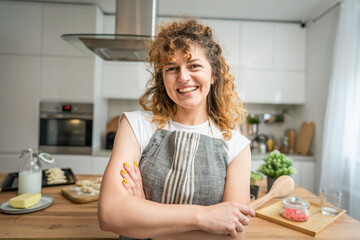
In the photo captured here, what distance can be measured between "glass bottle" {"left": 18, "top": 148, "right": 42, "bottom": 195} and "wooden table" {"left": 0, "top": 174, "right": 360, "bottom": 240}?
24 centimetres

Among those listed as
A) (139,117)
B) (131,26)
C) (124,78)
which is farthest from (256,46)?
(139,117)

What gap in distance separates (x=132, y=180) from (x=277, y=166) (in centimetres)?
98

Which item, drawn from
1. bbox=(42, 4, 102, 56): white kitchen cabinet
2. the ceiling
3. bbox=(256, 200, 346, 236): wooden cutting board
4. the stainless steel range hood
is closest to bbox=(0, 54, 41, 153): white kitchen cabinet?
bbox=(42, 4, 102, 56): white kitchen cabinet

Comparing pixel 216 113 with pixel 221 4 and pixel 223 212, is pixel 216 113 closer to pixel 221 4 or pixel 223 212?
pixel 223 212

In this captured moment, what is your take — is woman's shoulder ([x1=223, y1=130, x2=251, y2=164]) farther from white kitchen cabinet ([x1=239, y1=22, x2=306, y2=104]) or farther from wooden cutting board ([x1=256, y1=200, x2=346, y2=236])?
white kitchen cabinet ([x1=239, y1=22, x2=306, y2=104])

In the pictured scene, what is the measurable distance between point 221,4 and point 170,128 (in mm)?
2322

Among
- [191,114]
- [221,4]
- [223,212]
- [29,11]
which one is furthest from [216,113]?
[29,11]

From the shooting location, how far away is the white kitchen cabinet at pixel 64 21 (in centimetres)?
304

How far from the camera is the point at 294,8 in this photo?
3.04 m

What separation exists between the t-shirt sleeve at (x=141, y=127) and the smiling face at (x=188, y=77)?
0.16 m

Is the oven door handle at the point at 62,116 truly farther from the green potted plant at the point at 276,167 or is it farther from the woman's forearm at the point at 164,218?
the woman's forearm at the point at 164,218

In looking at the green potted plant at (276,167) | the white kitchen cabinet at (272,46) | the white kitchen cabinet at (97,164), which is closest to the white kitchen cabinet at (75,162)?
the white kitchen cabinet at (97,164)

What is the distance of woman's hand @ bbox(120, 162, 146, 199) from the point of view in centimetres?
94

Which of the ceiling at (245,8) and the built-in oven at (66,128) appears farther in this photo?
the built-in oven at (66,128)
